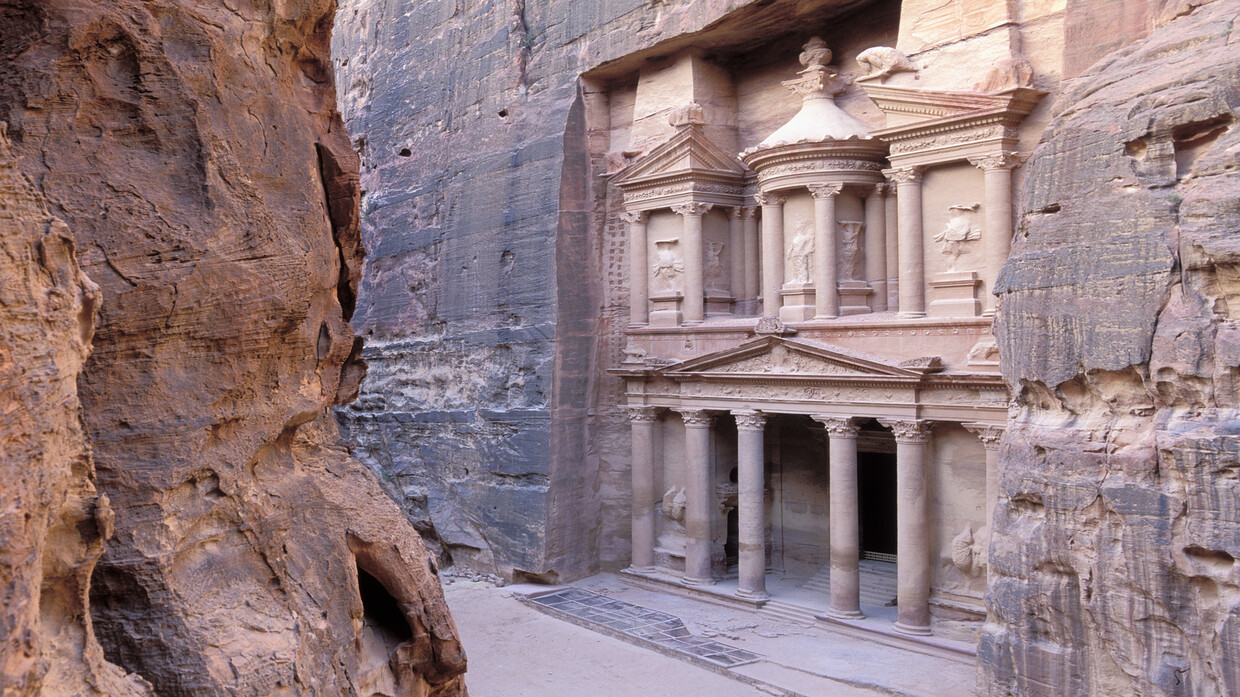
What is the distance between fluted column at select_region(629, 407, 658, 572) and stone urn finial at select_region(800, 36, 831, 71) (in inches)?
275

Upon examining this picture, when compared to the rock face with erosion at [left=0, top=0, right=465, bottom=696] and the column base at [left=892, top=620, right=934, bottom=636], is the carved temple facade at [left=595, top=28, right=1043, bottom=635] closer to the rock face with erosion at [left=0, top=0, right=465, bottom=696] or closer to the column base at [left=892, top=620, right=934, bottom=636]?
the column base at [left=892, top=620, right=934, bottom=636]

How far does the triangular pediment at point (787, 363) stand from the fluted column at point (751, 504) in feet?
2.91

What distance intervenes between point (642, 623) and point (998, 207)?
870 cm

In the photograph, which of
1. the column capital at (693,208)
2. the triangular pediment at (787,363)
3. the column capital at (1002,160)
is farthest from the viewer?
the column capital at (693,208)

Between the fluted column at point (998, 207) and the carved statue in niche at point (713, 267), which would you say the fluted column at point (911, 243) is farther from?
the carved statue in niche at point (713, 267)

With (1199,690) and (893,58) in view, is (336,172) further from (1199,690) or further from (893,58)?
(893,58)

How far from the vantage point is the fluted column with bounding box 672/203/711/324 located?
17.4 meters

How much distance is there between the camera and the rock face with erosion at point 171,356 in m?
2.79

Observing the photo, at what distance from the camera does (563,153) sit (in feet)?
59.6

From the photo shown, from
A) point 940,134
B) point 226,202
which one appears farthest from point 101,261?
point 940,134

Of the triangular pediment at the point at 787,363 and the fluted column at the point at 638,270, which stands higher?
the fluted column at the point at 638,270

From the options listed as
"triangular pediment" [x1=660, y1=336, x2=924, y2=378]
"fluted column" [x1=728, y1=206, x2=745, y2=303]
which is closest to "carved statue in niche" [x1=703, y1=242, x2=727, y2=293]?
"fluted column" [x1=728, y1=206, x2=745, y2=303]

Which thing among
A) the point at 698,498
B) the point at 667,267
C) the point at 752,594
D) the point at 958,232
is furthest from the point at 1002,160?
the point at 752,594

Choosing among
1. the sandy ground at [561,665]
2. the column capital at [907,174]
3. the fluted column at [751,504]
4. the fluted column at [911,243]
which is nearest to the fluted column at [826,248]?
the column capital at [907,174]
